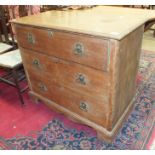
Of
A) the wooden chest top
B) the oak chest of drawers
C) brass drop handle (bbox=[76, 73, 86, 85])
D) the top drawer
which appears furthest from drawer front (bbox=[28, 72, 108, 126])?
the wooden chest top

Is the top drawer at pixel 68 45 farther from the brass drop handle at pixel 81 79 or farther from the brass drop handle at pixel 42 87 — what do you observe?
the brass drop handle at pixel 42 87

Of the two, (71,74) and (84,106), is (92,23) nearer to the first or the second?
(71,74)

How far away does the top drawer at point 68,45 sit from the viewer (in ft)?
3.42

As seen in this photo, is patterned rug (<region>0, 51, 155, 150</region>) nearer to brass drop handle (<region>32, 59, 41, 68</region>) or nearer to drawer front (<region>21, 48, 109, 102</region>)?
drawer front (<region>21, 48, 109, 102</region>)

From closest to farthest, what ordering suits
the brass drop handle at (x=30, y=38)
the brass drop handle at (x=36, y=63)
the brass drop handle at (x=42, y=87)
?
the brass drop handle at (x=30, y=38), the brass drop handle at (x=36, y=63), the brass drop handle at (x=42, y=87)

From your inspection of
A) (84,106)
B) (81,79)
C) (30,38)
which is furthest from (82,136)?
(30,38)

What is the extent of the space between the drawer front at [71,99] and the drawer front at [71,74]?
0.05 m

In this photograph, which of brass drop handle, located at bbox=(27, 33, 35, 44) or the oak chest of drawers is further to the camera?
brass drop handle, located at bbox=(27, 33, 35, 44)

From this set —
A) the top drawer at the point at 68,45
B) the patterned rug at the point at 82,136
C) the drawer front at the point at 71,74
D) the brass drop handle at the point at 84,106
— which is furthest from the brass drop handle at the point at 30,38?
the patterned rug at the point at 82,136

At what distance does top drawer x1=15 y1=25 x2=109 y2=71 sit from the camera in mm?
1043

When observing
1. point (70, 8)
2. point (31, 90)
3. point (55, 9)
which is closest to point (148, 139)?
point (31, 90)

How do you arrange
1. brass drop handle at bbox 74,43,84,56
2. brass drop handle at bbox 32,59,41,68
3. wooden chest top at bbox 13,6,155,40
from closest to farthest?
wooden chest top at bbox 13,6,155,40 → brass drop handle at bbox 74,43,84,56 → brass drop handle at bbox 32,59,41,68

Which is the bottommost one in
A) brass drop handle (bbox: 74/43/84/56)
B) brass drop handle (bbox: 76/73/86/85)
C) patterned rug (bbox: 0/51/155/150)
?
patterned rug (bbox: 0/51/155/150)

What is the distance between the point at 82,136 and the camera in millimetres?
1482
